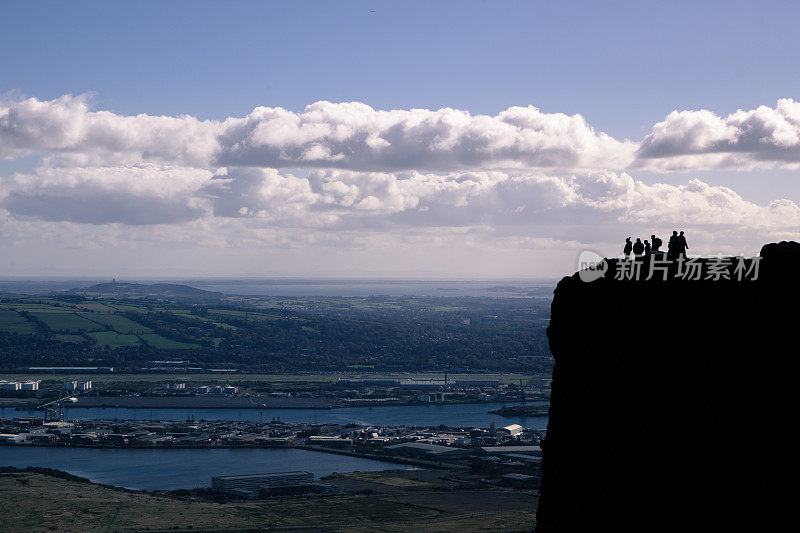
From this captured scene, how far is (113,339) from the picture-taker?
18262cm

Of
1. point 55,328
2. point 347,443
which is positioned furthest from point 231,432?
point 55,328

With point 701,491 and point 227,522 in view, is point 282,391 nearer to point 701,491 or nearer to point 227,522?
point 227,522

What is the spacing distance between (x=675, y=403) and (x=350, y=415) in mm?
93089

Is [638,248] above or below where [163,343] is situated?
above

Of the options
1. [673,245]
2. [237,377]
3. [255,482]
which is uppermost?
[673,245]

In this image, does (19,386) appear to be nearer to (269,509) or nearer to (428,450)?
(428,450)

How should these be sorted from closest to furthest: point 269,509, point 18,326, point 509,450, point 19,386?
point 269,509, point 509,450, point 19,386, point 18,326

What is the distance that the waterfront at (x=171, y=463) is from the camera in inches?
2490

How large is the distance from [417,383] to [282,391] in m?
19.9

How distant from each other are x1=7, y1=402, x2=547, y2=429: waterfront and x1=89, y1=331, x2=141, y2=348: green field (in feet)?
233

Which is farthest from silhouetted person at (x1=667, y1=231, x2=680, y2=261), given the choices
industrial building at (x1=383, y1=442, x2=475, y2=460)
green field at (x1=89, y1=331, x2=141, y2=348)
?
green field at (x1=89, y1=331, x2=141, y2=348)

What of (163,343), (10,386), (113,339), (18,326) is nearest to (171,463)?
(10,386)

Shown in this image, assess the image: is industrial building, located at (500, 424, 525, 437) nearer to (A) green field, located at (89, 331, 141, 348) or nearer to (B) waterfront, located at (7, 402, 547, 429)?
(B) waterfront, located at (7, 402, 547, 429)

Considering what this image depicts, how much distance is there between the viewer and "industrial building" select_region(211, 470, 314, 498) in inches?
2240
